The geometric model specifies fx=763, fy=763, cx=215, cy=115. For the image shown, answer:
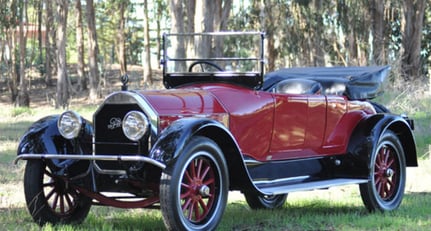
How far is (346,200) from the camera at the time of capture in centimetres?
866

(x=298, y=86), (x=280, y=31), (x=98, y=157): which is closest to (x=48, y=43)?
(x=280, y=31)

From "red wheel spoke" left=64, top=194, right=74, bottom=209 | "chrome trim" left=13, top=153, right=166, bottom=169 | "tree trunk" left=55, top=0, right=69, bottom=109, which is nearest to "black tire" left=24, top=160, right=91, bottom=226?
"red wheel spoke" left=64, top=194, right=74, bottom=209

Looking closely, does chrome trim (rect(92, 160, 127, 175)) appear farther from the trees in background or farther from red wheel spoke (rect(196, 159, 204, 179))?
the trees in background

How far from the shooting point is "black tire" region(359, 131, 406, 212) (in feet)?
25.2

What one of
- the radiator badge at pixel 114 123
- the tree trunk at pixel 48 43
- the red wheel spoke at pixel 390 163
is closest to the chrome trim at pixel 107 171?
the radiator badge at pixel 114 123

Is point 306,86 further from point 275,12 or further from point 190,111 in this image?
point 275,12

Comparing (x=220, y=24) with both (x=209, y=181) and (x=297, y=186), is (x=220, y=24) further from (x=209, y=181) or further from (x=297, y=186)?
(x=209, y=181)

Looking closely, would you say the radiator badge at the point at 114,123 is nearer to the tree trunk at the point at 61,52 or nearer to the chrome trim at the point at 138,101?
the chrome trim at the point at 138,101

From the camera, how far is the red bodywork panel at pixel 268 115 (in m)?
6.34

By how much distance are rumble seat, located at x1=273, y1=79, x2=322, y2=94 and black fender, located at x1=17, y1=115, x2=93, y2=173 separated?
7.68ft

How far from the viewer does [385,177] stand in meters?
8.07

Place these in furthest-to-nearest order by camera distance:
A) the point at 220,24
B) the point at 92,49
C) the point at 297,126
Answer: the point at 92,49
the point at 220,24
the point at 297,126

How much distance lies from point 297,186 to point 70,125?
213 cm

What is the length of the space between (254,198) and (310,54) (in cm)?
3754
